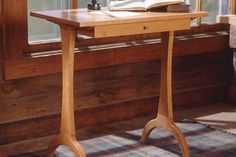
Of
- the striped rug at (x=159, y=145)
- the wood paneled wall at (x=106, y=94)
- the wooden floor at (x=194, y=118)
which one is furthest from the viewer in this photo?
the wooden floor at (x=194, y=118)

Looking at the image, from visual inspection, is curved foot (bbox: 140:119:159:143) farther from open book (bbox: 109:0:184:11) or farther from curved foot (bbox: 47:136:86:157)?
open book (bbox: 109:0:184:11)

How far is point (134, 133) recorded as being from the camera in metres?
3.54

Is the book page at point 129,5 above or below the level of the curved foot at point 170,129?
above

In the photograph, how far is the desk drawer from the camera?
2.55 metres

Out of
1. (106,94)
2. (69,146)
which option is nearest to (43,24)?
(106,94)

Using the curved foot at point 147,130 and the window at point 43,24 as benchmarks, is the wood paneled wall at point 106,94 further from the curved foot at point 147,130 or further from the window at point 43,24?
the curved foot at point 147,130

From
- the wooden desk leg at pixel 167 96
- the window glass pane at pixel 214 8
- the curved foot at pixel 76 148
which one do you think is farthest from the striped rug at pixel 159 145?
the window glass pane at pixel 214 8

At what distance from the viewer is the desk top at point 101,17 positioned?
251 cm

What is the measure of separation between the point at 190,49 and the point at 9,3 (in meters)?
1.52

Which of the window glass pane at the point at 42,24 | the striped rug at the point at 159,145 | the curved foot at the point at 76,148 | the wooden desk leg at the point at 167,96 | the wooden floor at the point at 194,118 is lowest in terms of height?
the striped rug at the point at 159,145

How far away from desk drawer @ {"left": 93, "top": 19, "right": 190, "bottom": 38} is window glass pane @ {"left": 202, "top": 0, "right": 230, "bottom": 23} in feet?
4.12

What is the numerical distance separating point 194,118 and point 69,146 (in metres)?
1.39

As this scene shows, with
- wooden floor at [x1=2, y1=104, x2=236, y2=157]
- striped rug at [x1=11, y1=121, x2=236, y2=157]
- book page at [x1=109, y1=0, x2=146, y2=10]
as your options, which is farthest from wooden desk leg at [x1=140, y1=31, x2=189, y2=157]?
wooden floor at [x1=2, y1=104, x2=236, y2=157]

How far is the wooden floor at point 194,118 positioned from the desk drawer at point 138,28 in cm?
102
